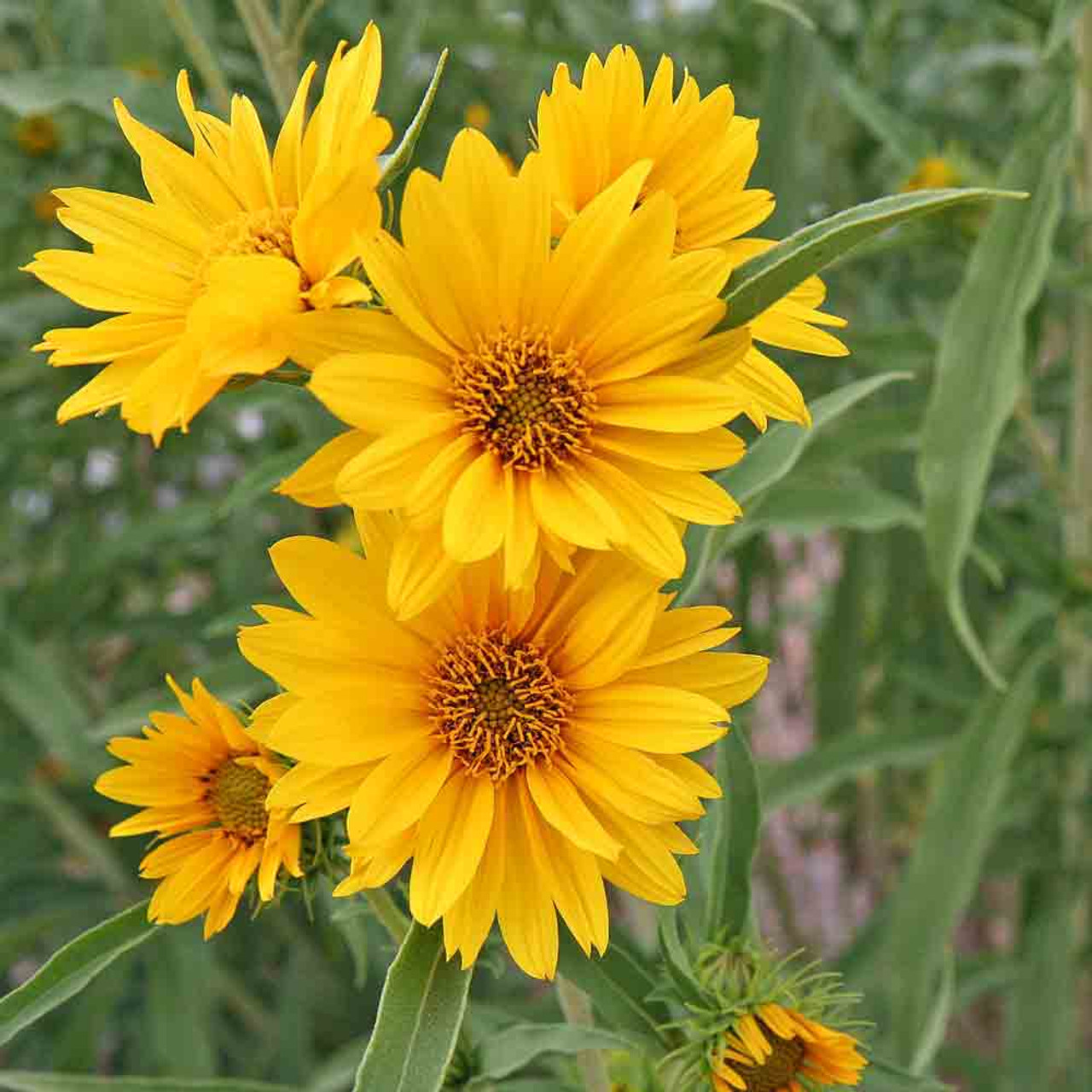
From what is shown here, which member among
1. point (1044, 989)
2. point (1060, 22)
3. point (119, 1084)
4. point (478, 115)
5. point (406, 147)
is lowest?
point (119, 1084)

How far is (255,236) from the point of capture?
465 mm

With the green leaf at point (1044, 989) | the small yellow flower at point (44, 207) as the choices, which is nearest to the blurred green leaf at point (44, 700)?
the small yellow flower at point (44, 207)

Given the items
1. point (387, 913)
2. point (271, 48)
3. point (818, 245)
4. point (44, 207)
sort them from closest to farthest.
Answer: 1. point (818, 245)
2. point (387, 913)
3. point (271, 48)
4. point (44, 207)

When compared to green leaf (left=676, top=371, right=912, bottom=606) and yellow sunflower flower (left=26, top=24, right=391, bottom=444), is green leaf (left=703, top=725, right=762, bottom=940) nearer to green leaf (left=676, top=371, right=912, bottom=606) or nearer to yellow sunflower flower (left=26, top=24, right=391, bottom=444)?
green leaf (left=676, top=371, right=912, bottom=606)

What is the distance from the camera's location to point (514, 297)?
0.44 meters

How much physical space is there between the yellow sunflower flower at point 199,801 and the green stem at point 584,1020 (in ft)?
0.43

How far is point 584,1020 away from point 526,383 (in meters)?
0.28

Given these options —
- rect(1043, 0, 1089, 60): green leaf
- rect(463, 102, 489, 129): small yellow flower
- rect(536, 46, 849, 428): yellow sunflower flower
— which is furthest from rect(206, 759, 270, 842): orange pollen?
rect(463, 102, 489, 129): small yellow flower

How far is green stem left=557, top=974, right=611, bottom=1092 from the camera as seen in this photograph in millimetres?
556

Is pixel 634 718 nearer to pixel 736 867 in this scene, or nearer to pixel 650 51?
pixel 736 867

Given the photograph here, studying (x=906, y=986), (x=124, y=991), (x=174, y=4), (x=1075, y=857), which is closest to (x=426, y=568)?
(x=174, y=4)

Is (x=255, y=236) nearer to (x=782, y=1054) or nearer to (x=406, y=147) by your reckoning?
(x=406, y=147)

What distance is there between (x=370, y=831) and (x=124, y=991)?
1324mm

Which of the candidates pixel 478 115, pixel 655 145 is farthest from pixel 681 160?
pixel 478 115
